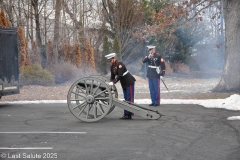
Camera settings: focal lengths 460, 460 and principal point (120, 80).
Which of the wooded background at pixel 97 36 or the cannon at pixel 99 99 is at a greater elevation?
the wooded background at pixel 97 36

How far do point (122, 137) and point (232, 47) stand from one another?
10864 mm

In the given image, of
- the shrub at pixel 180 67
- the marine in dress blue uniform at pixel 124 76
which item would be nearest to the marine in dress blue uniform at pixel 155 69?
the marine in dress blue uniform at pixel 124 76

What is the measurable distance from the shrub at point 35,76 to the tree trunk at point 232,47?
29.8 ft

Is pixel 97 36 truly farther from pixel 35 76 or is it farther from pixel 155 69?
pixel 155 69

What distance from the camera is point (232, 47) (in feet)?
59.5

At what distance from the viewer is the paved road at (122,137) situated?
7020 millimetres

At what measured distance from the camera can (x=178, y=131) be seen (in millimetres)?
9117

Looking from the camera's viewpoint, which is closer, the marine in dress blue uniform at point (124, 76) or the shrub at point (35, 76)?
the marine in dress blue uniform at point (124, 76)

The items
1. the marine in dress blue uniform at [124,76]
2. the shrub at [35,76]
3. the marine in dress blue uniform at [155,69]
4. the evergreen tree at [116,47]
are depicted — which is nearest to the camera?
the marine in dress blue uniform at [124,76]

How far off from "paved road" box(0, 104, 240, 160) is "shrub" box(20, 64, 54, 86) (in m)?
10.6

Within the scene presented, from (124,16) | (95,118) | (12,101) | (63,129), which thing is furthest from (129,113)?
(124,16)

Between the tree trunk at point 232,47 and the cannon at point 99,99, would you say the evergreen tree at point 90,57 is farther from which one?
the cannon at point 99,99

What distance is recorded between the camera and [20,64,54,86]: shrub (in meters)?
22.8

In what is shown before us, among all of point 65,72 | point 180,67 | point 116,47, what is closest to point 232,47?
point 65,72
